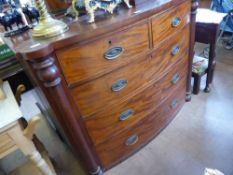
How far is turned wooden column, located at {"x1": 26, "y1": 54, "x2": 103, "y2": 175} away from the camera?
73cm

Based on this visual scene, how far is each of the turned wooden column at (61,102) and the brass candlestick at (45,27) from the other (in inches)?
4.5

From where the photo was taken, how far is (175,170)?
4.12ft

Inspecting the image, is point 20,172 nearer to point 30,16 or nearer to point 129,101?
point 129,101

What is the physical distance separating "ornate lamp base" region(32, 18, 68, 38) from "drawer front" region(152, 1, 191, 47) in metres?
0.45

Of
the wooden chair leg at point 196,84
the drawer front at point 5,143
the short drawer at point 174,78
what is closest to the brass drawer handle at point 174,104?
the short drawer at point 174,78

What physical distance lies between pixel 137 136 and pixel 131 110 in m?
0.26

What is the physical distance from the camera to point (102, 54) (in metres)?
0.85

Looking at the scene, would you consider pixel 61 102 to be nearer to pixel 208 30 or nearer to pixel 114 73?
pixel 114 73

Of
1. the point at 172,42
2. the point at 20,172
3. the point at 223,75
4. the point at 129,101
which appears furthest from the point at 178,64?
the point at 20,172

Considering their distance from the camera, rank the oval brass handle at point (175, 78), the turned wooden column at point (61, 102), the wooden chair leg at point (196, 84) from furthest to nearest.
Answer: the wooden chair leg at point (196, 84)
the oval brass handle at point (175, 78)
the turned wooden column at point (61, 102)

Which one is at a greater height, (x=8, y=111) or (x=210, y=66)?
(x=8, y=111)

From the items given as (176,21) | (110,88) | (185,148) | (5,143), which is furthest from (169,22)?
(5,143)

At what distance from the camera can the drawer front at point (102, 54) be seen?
79cm

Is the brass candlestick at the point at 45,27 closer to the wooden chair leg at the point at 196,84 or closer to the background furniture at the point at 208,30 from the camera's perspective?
the background furniture at the point at 208,30
